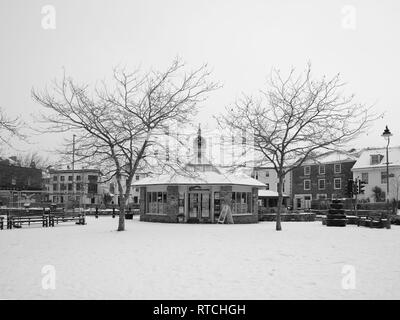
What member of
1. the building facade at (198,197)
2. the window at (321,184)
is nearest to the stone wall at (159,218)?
the building facade at (198,197)

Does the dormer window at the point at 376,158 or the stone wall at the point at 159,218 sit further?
the dormer window at the point at 376,158

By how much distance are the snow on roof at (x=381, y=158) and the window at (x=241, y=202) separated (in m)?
31.3

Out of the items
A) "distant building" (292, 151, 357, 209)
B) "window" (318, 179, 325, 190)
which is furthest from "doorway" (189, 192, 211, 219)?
"window" (318, 179, 325, 190)

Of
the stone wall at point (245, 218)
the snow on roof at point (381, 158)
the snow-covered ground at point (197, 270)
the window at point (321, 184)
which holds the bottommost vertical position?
the stone wall at point (245, 218)

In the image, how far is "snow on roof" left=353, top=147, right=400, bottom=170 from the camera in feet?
177

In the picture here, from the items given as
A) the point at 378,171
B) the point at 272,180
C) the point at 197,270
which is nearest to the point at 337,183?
the point at 378,171

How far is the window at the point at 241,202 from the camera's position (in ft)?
97.6

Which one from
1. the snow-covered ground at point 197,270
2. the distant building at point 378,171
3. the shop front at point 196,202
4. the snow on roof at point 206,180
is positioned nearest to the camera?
the snow-covered ground at point 197,270

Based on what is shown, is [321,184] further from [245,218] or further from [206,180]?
[206,180]

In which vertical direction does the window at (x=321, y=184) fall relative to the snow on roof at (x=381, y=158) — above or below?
below

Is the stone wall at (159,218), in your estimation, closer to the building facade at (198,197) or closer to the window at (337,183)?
the building facade at (198,197)
